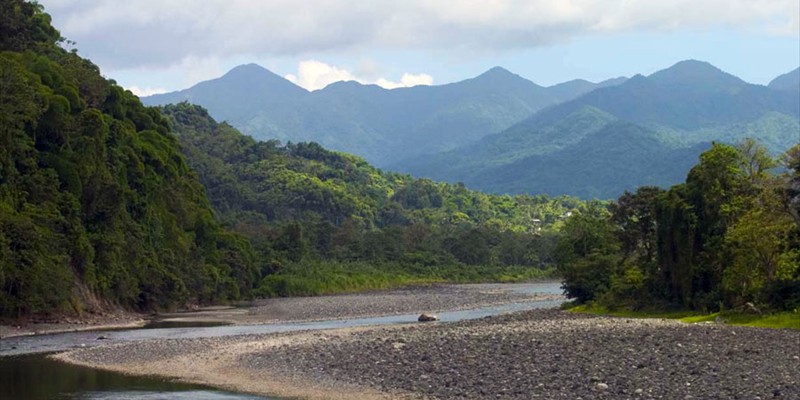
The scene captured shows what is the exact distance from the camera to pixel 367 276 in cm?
12875

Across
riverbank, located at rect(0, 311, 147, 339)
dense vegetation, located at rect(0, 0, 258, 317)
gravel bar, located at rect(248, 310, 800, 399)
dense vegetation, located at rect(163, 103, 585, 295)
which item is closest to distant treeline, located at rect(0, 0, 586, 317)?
dense vegetation, located at rect(0, 0, 258, 317)

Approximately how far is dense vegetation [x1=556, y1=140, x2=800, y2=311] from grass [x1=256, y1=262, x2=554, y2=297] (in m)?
46.5

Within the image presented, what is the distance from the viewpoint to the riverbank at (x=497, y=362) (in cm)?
Result: 2836

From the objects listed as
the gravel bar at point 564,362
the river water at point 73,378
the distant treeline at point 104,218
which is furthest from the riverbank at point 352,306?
the gravel bar at point 564,362

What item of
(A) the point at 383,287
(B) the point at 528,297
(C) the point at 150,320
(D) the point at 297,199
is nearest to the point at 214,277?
(C) the point at 150,320

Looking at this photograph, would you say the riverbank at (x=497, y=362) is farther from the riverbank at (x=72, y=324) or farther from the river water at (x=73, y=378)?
the riverbank at (x=72, y=324)

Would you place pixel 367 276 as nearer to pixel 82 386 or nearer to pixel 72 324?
pixel 72 324

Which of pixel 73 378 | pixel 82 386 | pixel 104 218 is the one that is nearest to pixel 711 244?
pixel 73 378

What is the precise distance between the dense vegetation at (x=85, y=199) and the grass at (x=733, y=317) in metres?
33.5

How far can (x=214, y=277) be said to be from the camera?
301 feet

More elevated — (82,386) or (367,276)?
(367,276)

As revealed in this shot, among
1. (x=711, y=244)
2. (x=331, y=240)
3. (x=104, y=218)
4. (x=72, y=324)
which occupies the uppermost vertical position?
(x=104, y=218)

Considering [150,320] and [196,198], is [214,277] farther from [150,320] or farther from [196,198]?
[150,320]

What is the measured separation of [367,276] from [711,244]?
76.2 meters
